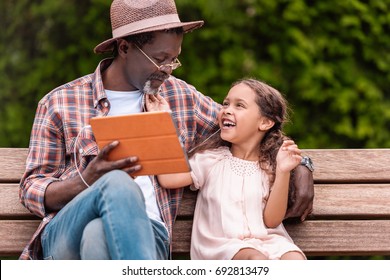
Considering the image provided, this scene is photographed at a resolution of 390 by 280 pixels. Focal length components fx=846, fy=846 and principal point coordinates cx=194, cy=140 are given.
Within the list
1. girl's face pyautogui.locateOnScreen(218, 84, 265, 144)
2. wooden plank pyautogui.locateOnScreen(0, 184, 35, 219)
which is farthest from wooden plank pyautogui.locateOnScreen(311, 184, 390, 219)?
wooden plank pyautogui.locateOnScreen(0, 184, 35, 219)

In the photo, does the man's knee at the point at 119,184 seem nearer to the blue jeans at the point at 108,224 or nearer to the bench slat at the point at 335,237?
the blue jeans at the point at 108,224

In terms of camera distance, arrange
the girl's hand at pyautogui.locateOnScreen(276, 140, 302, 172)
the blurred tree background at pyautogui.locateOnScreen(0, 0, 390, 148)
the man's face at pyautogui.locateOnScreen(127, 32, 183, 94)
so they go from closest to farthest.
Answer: the girl's hand at pyautogui.locateOnScreen(276, 140, 302, 172)
the man's face at pyautogui.locateOnScreen(127, 32, 183, 94)
the blurred tree background at pyautogui.locateOnScreen(0, 0, 390, 148)

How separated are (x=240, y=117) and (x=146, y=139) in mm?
558

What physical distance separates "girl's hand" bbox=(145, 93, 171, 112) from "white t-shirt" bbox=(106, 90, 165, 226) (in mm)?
→ 38

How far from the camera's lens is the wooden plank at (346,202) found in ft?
11.2

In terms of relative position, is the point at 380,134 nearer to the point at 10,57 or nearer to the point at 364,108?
the point at 364,108

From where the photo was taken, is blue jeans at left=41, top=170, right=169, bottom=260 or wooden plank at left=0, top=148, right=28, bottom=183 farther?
wooden plank at left=0, top=148, right=28, bottom=183

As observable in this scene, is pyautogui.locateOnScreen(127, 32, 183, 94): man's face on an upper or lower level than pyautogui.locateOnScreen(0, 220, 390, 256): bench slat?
upper

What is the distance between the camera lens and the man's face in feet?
10.5

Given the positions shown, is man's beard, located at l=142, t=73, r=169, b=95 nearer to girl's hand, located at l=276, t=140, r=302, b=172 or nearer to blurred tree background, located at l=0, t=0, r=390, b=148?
girl's hand, located at l=276, t=140, r=302, b=172

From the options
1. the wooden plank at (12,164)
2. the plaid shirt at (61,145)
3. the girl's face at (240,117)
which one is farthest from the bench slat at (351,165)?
the wooden plank at (12,164)

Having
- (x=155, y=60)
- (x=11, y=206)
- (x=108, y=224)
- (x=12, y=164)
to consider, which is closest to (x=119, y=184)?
(x=108, y=224)

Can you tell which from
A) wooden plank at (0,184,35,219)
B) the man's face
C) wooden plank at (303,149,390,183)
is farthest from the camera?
wooden plank at (303,149,390,183)

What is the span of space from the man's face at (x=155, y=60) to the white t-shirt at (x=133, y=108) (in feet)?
0.24
